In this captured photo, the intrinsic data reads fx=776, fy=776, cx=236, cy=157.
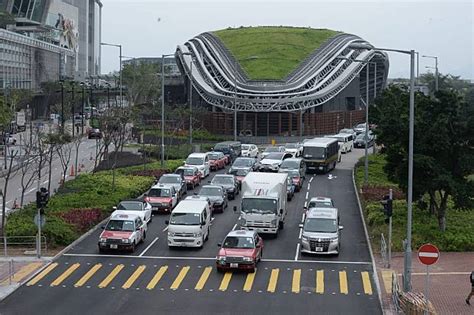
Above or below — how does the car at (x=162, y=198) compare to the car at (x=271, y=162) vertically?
below

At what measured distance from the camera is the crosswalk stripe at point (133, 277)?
2781cm

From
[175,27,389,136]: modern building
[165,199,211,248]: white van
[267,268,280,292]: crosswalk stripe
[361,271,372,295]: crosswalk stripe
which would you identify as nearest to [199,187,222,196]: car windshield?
[165,199,211,248]: white van

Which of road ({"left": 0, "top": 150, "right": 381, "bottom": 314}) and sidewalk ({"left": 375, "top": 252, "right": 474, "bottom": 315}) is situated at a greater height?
sidewalk ({"left": 375, "top": 252, "right": 474, "bottom": 315})

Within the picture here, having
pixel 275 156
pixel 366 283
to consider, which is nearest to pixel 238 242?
pixel 366 283

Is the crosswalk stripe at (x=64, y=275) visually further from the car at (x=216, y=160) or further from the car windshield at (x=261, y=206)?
the car at (x=216, y=160)

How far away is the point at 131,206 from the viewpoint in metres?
38.1

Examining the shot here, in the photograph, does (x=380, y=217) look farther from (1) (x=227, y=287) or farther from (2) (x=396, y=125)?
(1) (x=227, y=287)

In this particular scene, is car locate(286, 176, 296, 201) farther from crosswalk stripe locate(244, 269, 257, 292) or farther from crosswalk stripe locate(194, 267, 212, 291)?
crosswalk stripe locate(244, 269, 257, 292)

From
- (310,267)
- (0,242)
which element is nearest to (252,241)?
(310,267)

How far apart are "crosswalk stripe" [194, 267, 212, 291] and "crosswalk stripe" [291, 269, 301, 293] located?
127 inches

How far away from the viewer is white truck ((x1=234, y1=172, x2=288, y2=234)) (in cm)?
3619

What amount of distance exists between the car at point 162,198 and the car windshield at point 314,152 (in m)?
18.3

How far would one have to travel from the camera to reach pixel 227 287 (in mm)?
27531

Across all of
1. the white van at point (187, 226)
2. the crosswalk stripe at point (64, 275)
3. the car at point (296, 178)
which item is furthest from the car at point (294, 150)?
the crosswalk stripe at point (64, 275)
